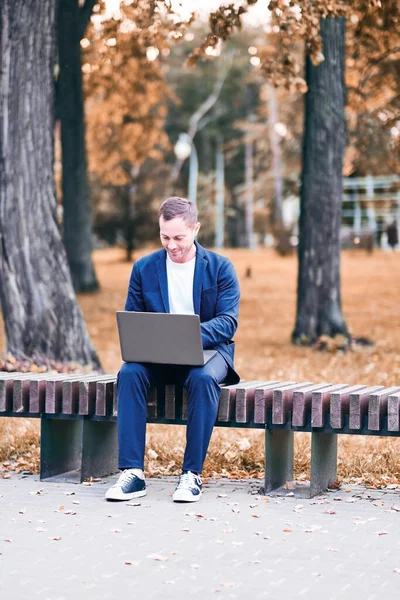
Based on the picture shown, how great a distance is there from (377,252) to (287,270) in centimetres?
432

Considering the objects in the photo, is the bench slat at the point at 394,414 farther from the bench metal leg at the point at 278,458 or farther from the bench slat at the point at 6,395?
the bench slat at the point at 6,395

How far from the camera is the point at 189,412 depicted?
627 centimetres

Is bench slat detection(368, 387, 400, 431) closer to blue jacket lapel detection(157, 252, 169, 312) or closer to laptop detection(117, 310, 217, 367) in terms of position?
laptop detection(117, 310, 217, 367)

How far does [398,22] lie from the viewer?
14.0m

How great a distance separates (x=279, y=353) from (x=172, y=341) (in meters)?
8.21

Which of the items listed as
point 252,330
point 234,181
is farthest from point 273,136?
point 252,330

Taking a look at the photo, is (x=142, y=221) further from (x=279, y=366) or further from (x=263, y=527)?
(x=263, y=527)

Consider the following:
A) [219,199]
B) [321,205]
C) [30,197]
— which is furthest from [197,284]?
[219,199]

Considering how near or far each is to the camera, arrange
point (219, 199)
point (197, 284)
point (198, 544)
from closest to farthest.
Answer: point (198, 544) → point (197, 284) → point (219, 199)

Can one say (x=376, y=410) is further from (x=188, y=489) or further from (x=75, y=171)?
(x=75, y=171)

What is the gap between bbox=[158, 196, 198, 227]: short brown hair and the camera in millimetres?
6406

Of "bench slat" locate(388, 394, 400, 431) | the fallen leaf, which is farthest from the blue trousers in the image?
the fallen leaf

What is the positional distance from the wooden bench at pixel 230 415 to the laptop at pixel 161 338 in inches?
12.9

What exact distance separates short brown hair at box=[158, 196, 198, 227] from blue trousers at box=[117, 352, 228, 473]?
82cm
